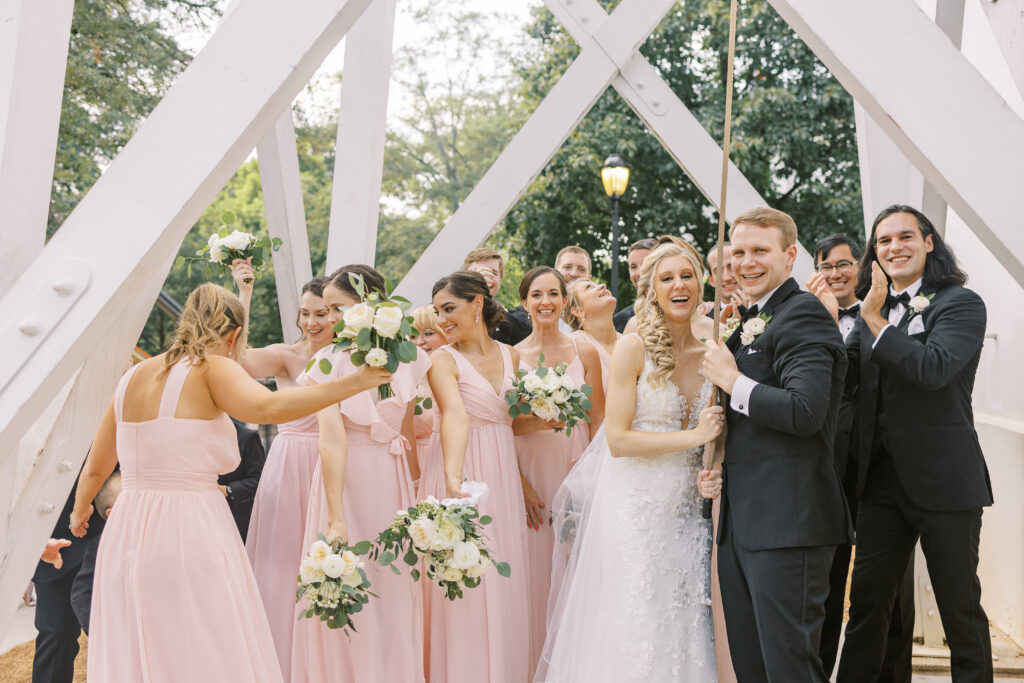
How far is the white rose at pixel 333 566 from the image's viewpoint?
9.82ft

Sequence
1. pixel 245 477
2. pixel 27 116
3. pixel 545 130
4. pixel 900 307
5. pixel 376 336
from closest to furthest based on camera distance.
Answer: pixel 27 116 < pixel 376 336 < pixel 900 307 < pixel 245 477 < pixel 545 130

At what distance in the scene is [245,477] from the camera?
455cm

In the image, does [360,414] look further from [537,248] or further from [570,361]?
[537,248]

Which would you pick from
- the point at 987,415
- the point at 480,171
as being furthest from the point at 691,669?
the point at 480,171

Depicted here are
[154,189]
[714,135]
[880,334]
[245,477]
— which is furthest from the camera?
[714,135]

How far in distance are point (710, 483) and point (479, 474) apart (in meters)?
1.35

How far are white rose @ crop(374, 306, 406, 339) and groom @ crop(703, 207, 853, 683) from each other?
1.06m

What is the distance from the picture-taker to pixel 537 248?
1638 centimetres

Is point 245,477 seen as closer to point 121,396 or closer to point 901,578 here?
point 121,396

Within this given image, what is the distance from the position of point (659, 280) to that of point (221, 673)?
6.87 feet

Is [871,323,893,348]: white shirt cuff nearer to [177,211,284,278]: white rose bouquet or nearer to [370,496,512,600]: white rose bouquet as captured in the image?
[370,496,512,600]: white rose bouquet

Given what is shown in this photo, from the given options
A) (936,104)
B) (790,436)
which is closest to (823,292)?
(790,436)

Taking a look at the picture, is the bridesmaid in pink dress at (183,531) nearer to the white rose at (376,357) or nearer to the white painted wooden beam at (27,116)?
the white rose at (376,357)

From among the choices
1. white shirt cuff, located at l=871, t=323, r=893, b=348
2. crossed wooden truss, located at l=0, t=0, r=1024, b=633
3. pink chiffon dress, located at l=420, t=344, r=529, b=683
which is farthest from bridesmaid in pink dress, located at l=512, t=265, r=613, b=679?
crossed wooden truss, located at l=0, t=0, r=1024, b=633
